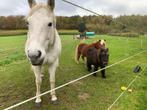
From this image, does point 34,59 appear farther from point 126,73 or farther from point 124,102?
point 126,73

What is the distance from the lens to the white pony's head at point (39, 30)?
12.1 feet

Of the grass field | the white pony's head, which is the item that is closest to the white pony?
the white pony's head

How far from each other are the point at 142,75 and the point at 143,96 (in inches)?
92.6

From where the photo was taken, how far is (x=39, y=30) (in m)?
3.96

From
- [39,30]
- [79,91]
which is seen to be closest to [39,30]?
[39,30]

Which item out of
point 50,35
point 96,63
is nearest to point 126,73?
point 96,63

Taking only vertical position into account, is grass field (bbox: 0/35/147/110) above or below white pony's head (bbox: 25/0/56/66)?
below

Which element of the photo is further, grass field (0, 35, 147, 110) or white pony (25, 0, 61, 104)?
grass field (0, 35, 147, 110)

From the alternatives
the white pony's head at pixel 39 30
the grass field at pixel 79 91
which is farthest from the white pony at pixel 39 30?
the grass field at pixel 79 91

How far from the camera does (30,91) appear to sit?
627cm

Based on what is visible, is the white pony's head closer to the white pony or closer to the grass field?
the white pony

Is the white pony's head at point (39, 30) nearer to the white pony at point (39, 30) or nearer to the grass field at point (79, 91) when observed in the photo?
the white pony at point (39, 30)

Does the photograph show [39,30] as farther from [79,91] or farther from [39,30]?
[79,91]

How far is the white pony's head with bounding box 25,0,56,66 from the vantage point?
368cm
